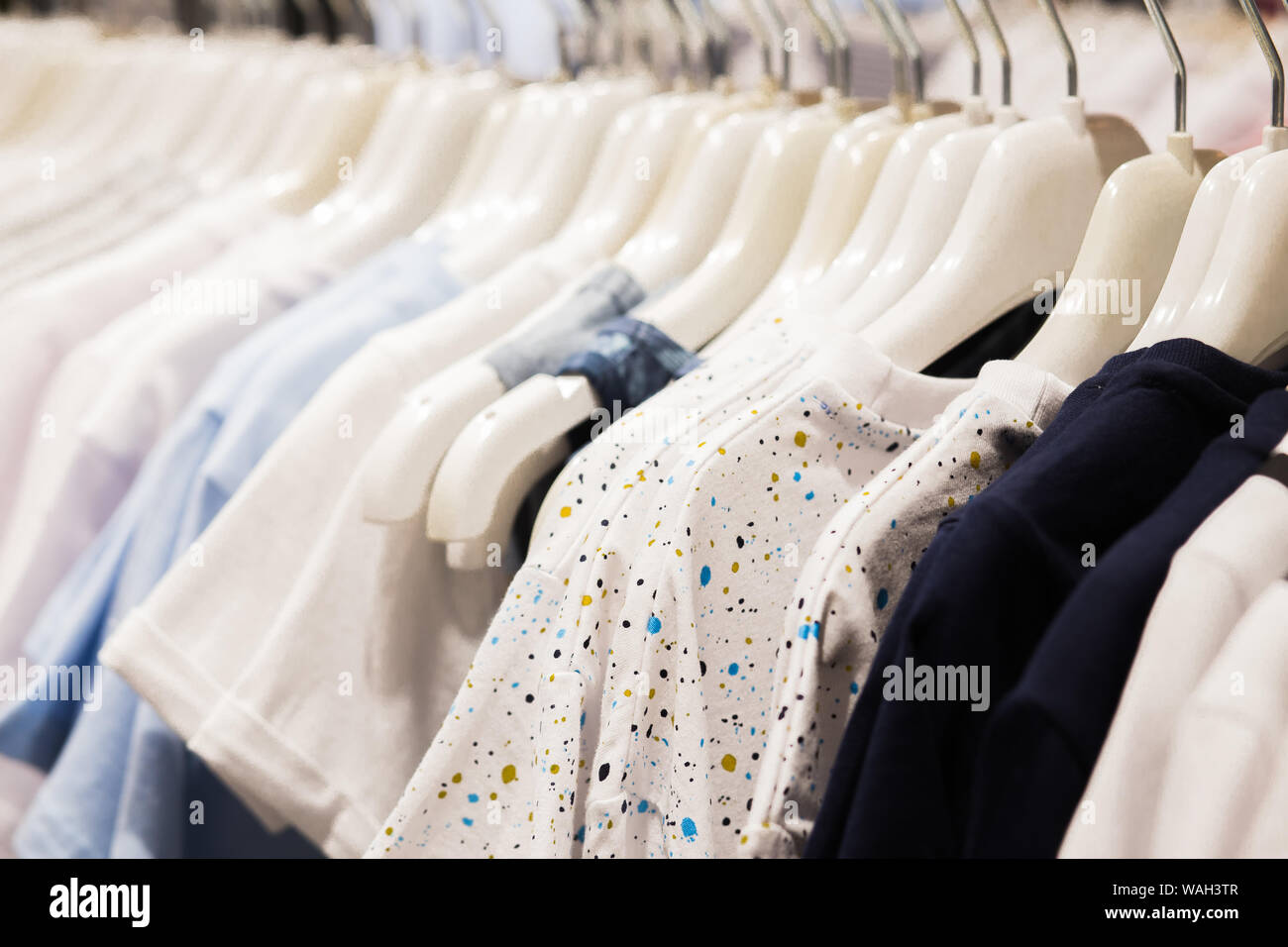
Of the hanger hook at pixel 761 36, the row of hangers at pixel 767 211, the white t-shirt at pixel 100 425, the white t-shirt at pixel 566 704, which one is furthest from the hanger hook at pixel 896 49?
the white t-shirt at pixel 100 425

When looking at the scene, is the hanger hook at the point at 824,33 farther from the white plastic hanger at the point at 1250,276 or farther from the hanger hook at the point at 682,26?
the white plastic hanger at the point at 1250,276

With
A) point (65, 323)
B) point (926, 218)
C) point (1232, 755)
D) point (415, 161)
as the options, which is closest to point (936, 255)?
point (926, 218)

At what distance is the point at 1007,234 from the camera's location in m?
0.67

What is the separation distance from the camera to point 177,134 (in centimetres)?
140

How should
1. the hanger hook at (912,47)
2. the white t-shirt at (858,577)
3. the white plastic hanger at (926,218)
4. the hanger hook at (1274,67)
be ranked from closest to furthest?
the white t-shirt at (858,577) < the hanger hook at (1274,67) < the white plastic hanger at (926,218) < the hanger hook at (912,47)

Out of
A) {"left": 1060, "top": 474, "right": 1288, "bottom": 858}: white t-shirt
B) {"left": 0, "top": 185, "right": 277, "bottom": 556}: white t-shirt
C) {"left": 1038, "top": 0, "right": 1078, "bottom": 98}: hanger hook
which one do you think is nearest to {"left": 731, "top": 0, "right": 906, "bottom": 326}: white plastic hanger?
{"left": 1038, "top": 0, "right": 1078, "bottom": 98}: hanger hook

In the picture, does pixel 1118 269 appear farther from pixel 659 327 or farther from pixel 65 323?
pixel 65 323

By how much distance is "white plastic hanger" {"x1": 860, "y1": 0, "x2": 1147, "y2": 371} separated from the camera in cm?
66

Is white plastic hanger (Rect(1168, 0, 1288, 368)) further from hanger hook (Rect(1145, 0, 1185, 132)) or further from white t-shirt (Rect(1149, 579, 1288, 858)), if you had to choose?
white t-shirt (Rect(1149, 579, 1288, 858))

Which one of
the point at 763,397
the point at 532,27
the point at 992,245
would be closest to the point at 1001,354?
the point at 992,245

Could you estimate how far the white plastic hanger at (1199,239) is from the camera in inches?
22.6

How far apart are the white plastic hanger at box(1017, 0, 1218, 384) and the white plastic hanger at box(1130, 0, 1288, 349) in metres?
0.03

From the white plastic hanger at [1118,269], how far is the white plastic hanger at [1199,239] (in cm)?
3
